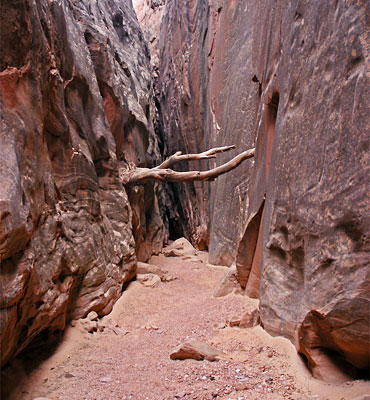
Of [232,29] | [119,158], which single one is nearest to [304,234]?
[119,158]

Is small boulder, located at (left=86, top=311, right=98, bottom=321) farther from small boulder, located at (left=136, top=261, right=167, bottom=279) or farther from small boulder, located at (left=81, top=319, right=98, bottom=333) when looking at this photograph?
small boulder, located at (left=136, top=261, right=167, bottom=279)

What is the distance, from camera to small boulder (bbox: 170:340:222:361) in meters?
2.83

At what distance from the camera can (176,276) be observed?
779cm

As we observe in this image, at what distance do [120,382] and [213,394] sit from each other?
94 cm

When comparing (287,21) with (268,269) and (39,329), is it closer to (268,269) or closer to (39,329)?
(268,269)

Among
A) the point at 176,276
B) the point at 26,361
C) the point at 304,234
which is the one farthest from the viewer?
the point at 176,276

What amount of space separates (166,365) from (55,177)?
2.78 metres

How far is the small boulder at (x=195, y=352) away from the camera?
2.83 metres

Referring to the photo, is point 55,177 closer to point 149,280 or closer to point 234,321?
point 234,321

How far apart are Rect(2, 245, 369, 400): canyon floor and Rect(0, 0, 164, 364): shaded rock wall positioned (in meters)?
0.33

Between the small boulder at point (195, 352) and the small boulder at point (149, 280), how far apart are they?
12.0 feet

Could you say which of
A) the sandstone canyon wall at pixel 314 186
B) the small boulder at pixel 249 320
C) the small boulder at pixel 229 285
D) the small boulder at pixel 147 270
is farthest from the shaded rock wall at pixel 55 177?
the sandstone canyon wall at pixel 314 186

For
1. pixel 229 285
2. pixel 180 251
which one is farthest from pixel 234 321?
pixel 180 251

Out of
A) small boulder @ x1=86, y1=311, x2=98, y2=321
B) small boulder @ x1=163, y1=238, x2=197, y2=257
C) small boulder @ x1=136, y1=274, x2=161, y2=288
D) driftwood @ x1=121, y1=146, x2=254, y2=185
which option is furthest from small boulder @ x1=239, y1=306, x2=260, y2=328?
small boulder @ x1=163, y1=238, x2=197, y2=257
